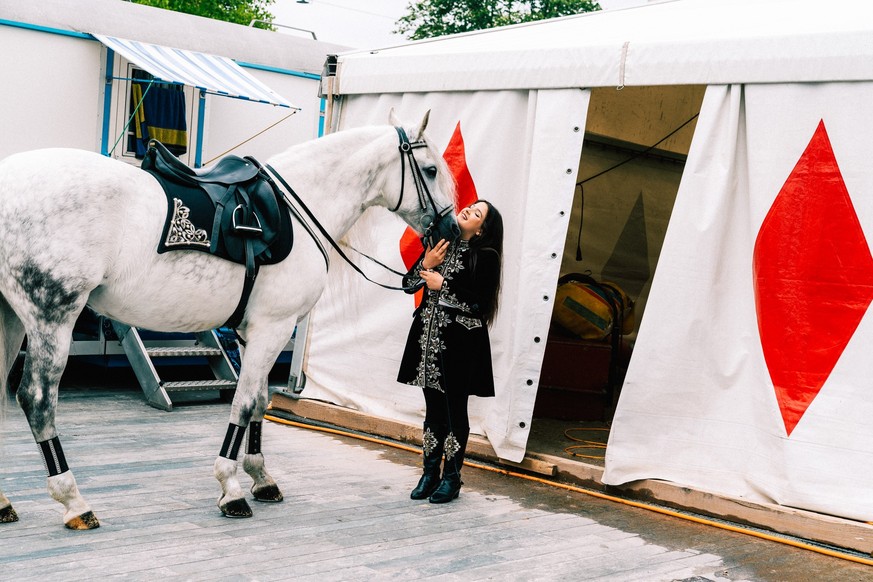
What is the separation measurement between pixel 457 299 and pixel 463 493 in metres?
1.04

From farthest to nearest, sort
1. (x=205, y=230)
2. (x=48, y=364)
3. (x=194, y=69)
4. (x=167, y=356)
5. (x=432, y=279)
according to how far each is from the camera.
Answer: (x=194, y=69) < (x=167, y=356) < (x=432, y=279) < (x=205, y=230) < (x=48, y=364)

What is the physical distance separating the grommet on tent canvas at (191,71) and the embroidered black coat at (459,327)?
12.6ft

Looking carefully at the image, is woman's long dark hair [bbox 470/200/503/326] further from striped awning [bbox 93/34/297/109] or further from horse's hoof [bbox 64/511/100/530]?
striped awning [bbox 93/34/297/109]

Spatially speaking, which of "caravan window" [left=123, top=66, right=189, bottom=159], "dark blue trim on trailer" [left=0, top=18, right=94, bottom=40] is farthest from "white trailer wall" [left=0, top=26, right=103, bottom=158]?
"caravan window" [left=123, top=66, right=189, bottom=159]

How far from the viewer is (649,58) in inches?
180

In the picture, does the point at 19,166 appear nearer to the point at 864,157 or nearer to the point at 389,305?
the point at 389,305

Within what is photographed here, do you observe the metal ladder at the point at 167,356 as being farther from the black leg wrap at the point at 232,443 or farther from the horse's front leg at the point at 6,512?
the horse's front leg at the point at 6,512

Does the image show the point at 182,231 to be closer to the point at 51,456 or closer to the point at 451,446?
the point at 51,456

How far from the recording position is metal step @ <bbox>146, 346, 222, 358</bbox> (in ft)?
22.3

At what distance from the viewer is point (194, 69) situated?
789 cm

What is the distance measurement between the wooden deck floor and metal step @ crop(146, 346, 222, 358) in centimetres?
149

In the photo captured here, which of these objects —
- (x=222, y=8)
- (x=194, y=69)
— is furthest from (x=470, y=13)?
(x=194, y=69)

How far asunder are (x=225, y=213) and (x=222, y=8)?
2594cm

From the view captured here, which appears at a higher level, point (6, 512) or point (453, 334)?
point (453, 334)
